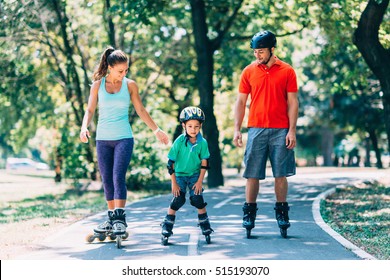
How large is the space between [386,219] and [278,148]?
3.08m

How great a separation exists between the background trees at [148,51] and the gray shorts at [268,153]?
6609 mm

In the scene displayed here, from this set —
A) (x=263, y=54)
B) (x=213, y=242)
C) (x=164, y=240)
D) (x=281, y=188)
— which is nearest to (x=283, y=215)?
(x=281, y=188)

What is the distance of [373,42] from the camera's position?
13.6 metres

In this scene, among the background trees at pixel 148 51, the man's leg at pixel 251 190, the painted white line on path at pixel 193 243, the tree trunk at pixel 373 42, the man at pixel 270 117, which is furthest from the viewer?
the background trees at pixel 148 51

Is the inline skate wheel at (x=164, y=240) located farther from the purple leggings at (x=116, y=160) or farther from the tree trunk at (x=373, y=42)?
the tree trunk at (x=373, y=42)

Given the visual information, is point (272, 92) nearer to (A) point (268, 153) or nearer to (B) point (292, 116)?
(B) point (292, 116)

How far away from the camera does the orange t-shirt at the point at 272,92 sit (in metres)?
7.71

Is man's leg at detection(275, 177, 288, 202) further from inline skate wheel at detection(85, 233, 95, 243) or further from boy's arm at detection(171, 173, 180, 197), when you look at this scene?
inline skate wheel at detection(85, 233, 95, 243)

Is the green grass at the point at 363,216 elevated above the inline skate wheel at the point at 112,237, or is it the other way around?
the inline skate wheel at the point at 112,237

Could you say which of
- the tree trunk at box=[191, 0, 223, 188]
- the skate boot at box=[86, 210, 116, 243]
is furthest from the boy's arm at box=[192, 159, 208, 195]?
the tree trunk at box=[191, 0, 223, 188]

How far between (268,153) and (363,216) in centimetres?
320

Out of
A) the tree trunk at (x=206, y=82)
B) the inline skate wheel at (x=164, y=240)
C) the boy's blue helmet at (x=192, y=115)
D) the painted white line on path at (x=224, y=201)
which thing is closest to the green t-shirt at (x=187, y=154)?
the boy's blue helmet at (x=192, y=115)

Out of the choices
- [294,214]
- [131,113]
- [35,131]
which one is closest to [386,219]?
[294,214]

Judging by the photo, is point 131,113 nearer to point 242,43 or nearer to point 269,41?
point 242,43
